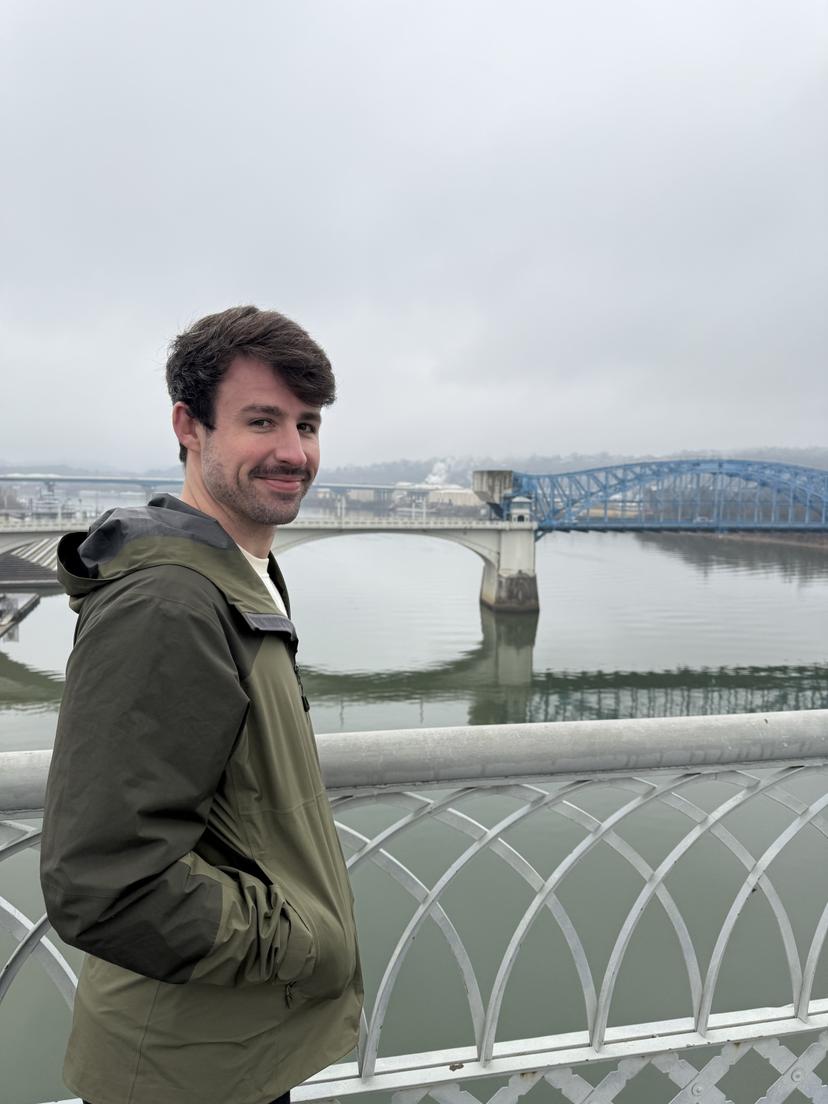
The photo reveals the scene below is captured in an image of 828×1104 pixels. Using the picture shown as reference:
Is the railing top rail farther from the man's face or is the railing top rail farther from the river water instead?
the river water

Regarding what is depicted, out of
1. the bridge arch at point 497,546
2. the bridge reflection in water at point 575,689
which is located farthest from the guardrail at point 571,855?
the bridge arch at point 497,546

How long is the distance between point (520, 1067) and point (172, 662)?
115cm

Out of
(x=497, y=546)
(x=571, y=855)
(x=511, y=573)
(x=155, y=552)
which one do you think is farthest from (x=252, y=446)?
(x=497, y=546)

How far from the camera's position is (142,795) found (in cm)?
69

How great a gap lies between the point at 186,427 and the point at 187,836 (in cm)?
55

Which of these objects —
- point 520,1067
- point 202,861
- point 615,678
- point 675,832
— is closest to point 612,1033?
point 520,1067

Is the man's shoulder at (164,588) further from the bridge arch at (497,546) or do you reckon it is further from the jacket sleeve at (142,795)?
the bridge arch at (497,546)

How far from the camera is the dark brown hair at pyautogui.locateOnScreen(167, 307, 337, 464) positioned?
A: 942 millimetres

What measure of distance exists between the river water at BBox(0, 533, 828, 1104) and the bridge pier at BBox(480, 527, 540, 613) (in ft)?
2.90

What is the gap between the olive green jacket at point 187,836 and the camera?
2.26ft

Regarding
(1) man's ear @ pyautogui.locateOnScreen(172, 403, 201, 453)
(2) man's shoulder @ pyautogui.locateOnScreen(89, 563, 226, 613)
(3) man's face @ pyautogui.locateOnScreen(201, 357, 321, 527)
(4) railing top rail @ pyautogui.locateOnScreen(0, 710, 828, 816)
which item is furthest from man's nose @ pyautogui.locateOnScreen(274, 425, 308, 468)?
(4) railing top rail @ pyautogui.locateOnScreen(0, 710, 828, 816)

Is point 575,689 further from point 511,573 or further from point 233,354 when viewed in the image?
point 233,354

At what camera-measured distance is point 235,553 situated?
0.87m

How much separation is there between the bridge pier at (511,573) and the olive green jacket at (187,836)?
80.0 ft
